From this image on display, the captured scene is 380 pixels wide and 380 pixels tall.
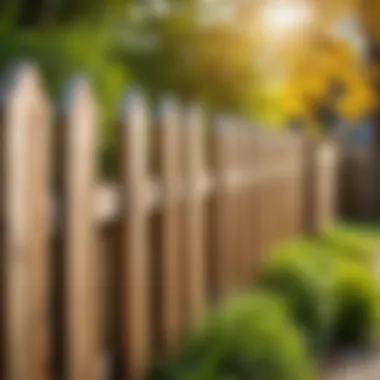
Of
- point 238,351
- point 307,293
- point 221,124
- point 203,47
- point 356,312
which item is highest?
point 203,47

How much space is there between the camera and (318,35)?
721cm

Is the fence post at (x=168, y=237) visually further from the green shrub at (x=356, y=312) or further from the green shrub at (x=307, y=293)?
the green shrub at (x=356, y=312)

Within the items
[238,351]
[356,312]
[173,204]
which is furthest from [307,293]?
[238,351]

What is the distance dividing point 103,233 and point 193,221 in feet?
3.47

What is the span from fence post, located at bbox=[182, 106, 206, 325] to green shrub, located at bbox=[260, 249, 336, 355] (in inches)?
32.0

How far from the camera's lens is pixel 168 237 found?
339cm

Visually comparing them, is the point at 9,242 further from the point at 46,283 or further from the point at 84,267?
the point at 84,267

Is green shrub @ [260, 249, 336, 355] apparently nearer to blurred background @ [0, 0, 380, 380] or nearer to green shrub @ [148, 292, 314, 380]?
blurred background @ [0, 0, 380, 380]

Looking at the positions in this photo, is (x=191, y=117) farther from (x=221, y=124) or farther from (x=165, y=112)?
(x=221, y=124)

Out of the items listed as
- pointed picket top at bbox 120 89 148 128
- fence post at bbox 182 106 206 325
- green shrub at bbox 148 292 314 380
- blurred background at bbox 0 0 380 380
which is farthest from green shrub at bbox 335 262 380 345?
pointed picket top at bbox 120 89 148 128

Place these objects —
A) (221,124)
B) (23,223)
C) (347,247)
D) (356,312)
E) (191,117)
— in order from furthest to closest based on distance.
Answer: (347,247) < (356,312) < (221,124) < (191,117) < (23,223)

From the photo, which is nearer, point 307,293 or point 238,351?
point 238,351

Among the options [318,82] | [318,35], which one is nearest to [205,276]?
[318,35]

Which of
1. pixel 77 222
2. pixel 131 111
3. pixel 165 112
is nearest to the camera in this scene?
pixel 77 222
